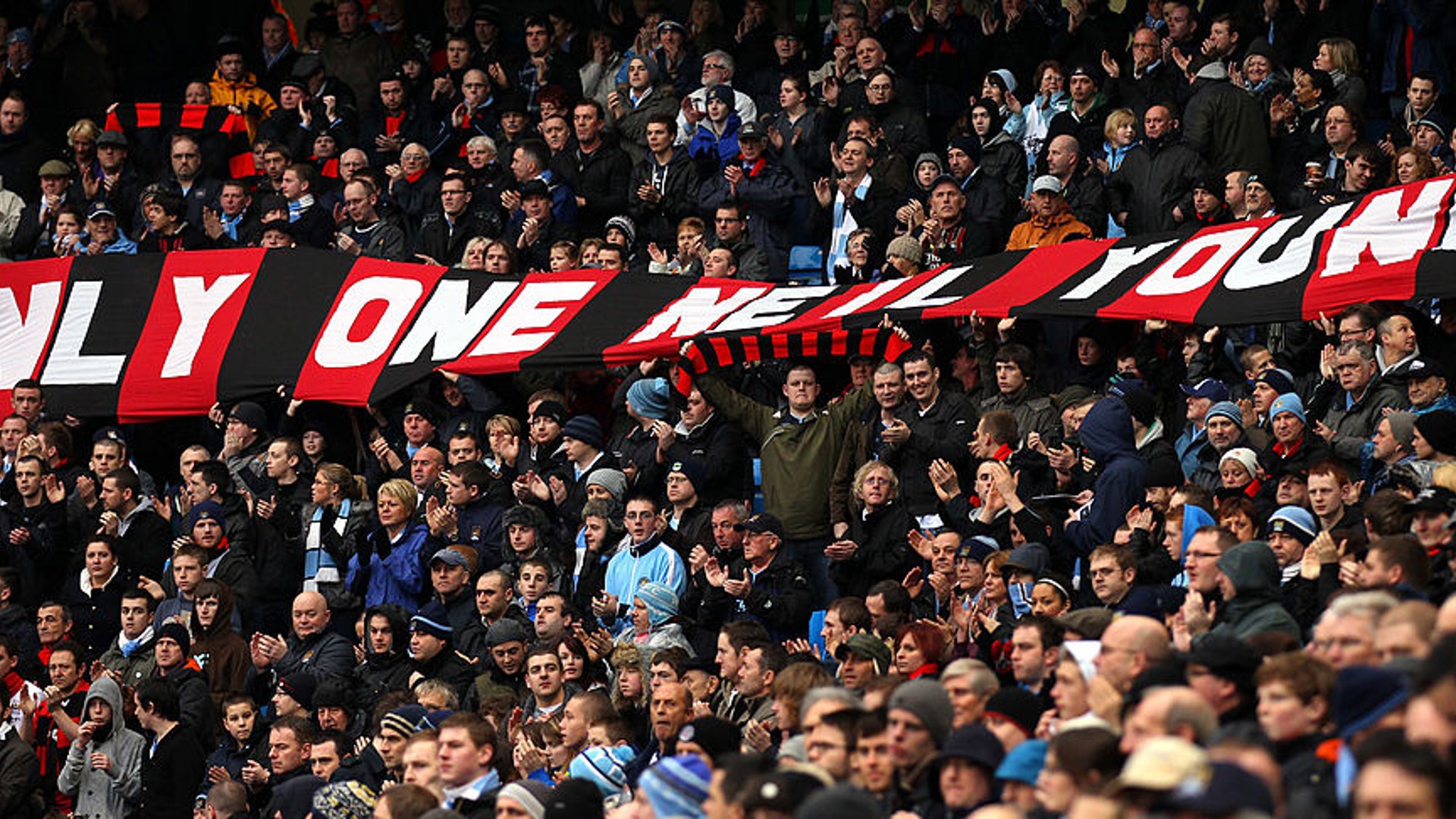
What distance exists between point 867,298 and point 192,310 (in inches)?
193

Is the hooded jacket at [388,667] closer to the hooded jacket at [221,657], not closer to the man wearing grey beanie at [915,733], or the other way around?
the hooded jacket at [221,657]

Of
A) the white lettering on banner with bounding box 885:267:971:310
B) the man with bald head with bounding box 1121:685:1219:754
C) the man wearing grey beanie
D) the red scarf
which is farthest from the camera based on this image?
the white lettering on banner with bounding box 885:267:971:310

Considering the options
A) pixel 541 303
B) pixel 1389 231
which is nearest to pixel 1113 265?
pixel 1389 231

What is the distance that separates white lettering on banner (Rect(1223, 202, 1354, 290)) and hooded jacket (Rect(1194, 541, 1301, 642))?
3813 millimetres

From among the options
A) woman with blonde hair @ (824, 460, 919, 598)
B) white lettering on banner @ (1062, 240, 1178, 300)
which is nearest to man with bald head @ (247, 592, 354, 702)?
woman with blonde hair @ (824, 460, 919, 598)

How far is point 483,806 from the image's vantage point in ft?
31.5

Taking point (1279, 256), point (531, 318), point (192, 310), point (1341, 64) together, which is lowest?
point (192, 310)

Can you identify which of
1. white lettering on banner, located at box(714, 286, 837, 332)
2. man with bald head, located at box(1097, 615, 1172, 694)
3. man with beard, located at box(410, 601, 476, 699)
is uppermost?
man with bald head, located at box(1097, 615, 1172, 694)

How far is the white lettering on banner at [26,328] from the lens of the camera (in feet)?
53.1

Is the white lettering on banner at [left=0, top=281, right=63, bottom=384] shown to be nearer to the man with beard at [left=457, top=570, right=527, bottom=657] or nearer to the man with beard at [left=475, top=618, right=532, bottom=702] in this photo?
the man with beard at [left=457, top=570, right=527, bottom=657]

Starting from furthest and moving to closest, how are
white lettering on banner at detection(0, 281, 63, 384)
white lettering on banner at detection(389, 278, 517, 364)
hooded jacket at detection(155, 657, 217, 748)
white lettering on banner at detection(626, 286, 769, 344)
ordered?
white lettering on banner at detection(0, 281, 63, 384), white lettering on banner at detection(389, 278, 517, 364), white lettering on banner at detection(626, 286, 769, 344), hooded jacket at detection(155, 657, 217, 748)

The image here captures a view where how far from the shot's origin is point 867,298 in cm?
1397

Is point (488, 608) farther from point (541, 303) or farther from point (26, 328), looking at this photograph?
point (26, 328)

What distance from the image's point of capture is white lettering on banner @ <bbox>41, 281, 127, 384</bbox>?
15992 millimetres
